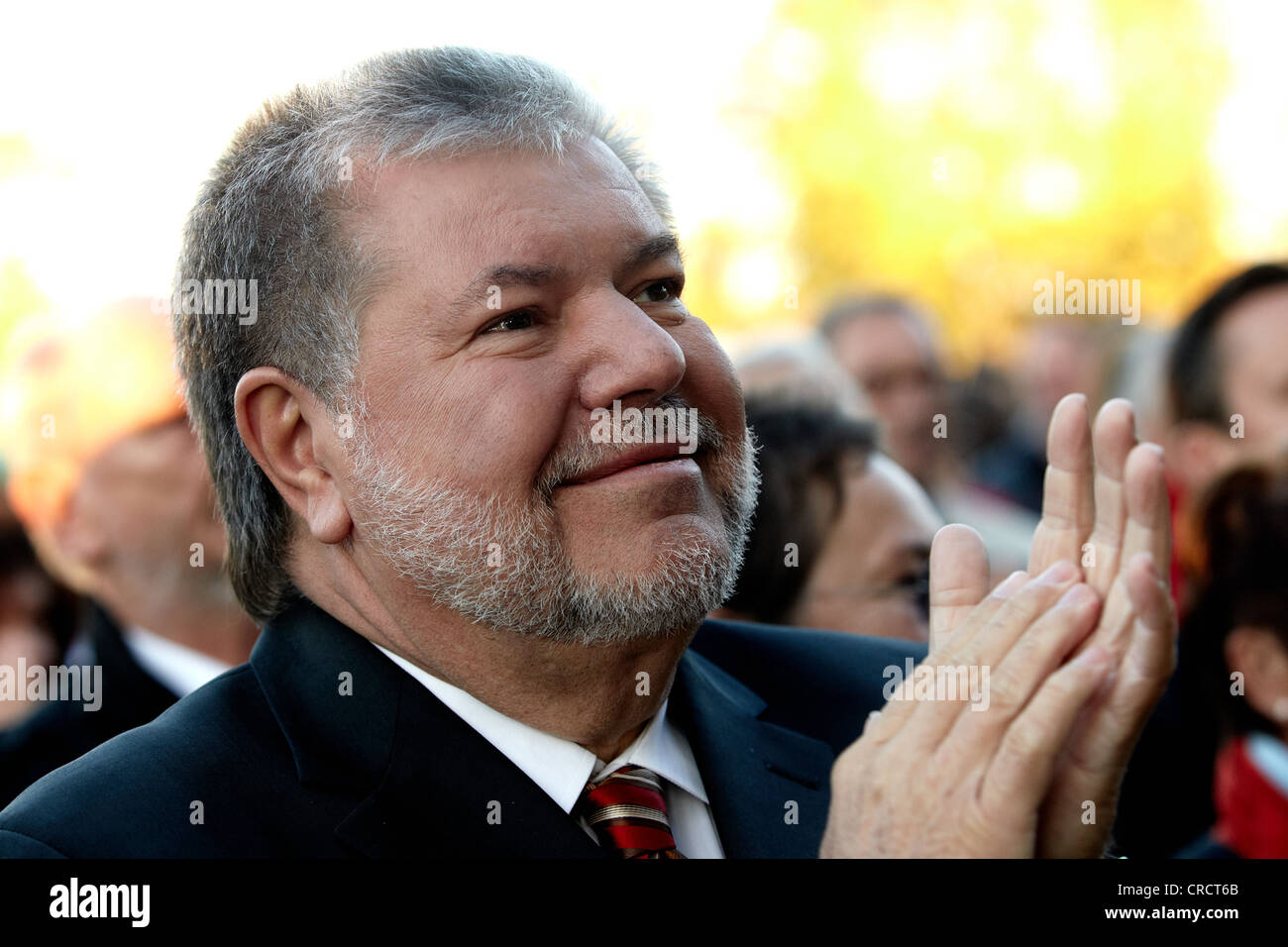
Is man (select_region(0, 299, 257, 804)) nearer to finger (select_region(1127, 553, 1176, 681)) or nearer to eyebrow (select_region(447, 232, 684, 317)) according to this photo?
eyebrow (select_region(447, 232, 684, 317))

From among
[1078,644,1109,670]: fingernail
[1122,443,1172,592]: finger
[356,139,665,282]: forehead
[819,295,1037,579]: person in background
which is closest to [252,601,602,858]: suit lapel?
[356,139,665,282]: forehead

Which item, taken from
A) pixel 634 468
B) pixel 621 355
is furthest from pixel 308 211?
pixel 634 468

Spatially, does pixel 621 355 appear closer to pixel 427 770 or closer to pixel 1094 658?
pixel 427 770

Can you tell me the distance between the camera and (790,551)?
336cm

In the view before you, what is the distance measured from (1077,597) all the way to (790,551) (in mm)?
1485

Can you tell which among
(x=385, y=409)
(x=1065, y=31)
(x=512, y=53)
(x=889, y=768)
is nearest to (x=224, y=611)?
(x=385, y=409)

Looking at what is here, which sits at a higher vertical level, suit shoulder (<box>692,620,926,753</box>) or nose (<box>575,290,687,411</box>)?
nose (<box>575,290,687,411</box>)

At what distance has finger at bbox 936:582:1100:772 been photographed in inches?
72.8

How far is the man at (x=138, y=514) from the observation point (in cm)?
348

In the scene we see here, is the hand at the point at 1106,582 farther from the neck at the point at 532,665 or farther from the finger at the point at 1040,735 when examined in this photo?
the neck at the point at 532,665

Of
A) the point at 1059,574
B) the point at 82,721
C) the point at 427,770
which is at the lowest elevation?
the point at 82,721
